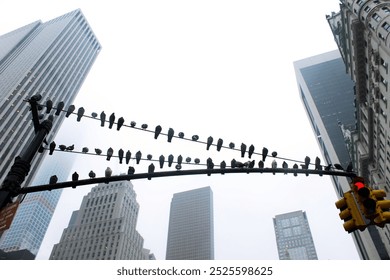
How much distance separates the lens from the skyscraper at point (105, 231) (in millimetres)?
113500

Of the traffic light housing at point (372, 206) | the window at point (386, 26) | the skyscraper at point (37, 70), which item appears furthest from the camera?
the skyscraper at point (37, 70)

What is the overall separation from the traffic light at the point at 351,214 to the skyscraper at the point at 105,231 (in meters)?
111

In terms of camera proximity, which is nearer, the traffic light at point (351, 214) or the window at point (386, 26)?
the traffic light at point (351, 214)

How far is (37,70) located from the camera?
A: 107 meters

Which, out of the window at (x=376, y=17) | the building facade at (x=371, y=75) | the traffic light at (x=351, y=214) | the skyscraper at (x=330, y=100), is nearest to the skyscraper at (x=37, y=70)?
the building facade at (x=371, y=75)

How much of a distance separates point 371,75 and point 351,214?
4540 centimetres

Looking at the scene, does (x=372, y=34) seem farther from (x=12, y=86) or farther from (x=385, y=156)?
(x=12, y=86)

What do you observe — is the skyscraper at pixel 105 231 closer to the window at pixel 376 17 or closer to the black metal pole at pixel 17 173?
the window at pixel 376 17

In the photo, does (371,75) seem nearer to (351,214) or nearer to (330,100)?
(351,214)

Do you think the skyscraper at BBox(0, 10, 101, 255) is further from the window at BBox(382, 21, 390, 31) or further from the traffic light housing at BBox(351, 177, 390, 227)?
the traffic light housing at BBox(351, 177, 390, 227)

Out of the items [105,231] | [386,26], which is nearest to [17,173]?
[386,26]

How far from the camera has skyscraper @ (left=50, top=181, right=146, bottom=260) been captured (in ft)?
372
